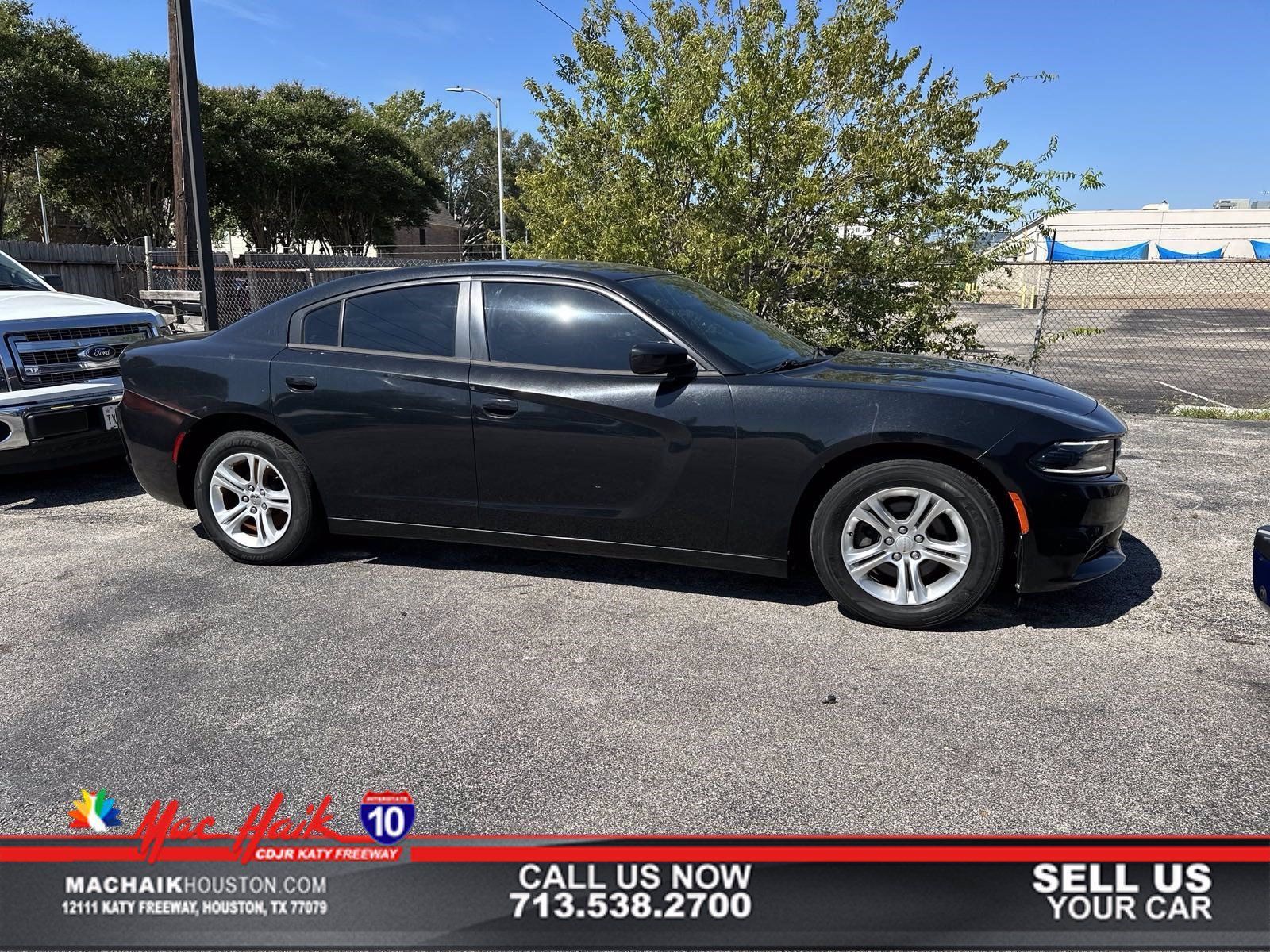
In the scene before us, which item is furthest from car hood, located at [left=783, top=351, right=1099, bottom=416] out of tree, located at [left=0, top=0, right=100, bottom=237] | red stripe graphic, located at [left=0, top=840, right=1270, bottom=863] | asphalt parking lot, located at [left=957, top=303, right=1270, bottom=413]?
tree, located at [left=0, top=0, right=100, bottom=237]

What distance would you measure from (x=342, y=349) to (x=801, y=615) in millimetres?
2618

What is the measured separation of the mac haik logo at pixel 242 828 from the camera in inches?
105

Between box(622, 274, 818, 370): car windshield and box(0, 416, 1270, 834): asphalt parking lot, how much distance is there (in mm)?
1120

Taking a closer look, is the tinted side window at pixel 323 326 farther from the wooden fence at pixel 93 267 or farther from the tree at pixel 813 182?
the wooden fence at pixel 93 267

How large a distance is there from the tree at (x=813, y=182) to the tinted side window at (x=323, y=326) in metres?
3.84

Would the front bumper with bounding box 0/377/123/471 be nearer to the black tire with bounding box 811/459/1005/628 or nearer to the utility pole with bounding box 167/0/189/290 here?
the black tire with bounding box 811/459/1005/628

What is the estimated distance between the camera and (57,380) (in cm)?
668

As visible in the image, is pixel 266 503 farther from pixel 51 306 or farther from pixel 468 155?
pixel 468 155

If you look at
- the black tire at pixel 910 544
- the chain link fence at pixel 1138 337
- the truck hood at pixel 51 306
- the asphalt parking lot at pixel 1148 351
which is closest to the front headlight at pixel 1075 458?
the black tire at pixel 910 544

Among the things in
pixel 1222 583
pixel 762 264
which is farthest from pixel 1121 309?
pixel 1222 583

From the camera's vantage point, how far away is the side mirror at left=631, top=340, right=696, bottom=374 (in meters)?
4.24

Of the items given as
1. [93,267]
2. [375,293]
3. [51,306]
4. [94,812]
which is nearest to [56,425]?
[51,306]

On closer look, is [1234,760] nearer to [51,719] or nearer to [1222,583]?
[1222,583]

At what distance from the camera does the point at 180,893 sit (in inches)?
97.7
